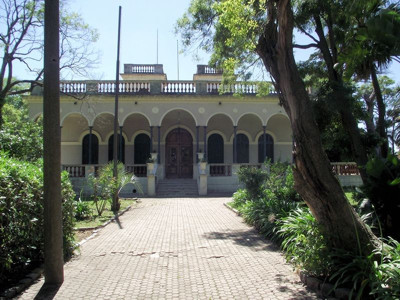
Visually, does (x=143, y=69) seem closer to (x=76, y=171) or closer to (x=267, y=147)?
(x=76, y=171)

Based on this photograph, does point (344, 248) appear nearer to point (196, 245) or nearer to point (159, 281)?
point (159, 281)

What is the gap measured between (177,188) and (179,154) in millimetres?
3932

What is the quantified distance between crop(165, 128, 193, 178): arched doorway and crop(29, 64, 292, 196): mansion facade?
0.22ft

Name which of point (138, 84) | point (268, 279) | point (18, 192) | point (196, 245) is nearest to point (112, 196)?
point (196, 245)

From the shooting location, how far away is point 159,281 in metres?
4.79

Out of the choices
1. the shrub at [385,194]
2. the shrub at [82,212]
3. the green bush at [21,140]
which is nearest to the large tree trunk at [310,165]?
the shrub at [385,194]

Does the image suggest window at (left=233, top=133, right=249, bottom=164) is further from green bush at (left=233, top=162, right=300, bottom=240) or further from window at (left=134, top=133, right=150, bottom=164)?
green bush at (left=233, top=162, right=300, bottom=240)

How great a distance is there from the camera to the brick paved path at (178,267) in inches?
172

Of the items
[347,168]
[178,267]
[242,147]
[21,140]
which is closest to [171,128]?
[242,147]

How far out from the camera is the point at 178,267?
545 centimetres

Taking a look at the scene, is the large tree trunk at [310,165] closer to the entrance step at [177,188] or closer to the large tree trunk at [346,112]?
the large tree trunk at [346,112]

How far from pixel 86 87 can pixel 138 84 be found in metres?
3.09

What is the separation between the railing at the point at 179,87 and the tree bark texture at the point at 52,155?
53.1 ft

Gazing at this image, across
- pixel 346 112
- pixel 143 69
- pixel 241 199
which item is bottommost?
pixel 241 199
